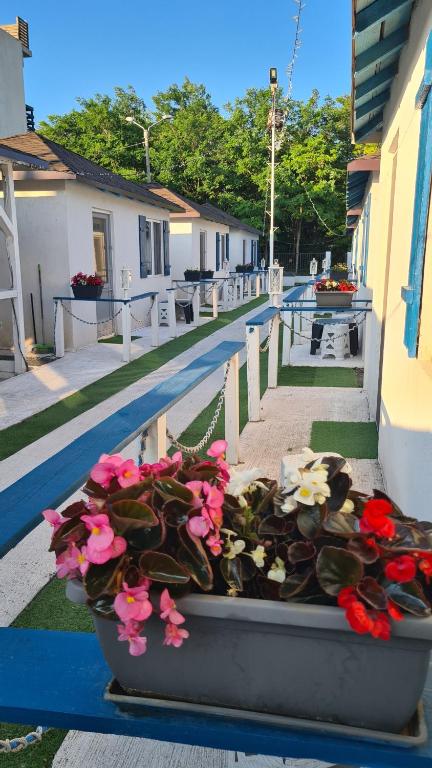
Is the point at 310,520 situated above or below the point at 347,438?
above

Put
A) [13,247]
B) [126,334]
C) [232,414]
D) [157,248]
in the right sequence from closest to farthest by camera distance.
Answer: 1. [232,414]
2. [13,247]
3. [126,334]
4. [157,248]

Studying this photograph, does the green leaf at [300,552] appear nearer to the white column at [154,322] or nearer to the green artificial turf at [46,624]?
the green artificial turf at [46,624]

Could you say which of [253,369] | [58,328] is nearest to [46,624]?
[253,369]

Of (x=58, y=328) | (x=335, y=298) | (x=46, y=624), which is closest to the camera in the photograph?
(x=46, y=624)

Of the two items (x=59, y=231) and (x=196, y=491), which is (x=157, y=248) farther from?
(x=196, y=491)

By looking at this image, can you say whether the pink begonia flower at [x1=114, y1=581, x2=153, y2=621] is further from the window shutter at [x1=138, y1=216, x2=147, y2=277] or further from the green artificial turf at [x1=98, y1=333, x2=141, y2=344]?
the window shutter at [x1=138, y1=216, x2=147, y2=277]

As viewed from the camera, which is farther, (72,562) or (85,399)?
(85,399)

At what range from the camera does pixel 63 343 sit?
Result: 10.8m

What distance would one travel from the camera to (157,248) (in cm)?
1669

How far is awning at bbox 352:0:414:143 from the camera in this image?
3.38 meters

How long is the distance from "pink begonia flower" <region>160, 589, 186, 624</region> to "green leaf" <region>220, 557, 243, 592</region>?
0.12 meters

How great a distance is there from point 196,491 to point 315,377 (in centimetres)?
811

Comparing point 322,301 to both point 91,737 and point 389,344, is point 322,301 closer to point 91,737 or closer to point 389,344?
point 389,344

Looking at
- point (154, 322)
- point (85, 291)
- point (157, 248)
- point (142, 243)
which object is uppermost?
point (142, 243)
